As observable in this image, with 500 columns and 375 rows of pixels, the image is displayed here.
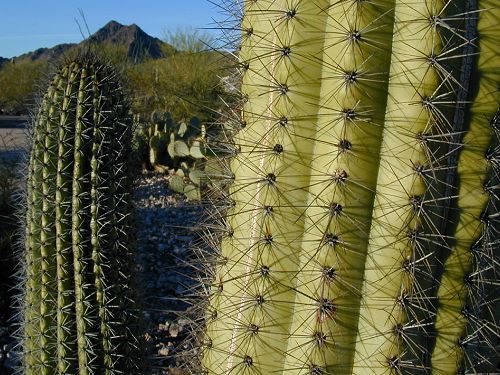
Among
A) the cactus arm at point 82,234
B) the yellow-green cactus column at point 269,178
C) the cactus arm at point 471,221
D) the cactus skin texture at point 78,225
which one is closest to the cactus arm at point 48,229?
the cactus skin texture at point 78,225

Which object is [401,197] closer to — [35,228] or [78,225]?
[78,225]

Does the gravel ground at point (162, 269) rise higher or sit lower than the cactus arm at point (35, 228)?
lower

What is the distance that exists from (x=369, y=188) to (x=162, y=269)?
4.71 m

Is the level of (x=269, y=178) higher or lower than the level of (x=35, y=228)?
higher

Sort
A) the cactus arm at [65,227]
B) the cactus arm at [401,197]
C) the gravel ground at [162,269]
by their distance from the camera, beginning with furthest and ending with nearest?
the gravel ground at [162,269], the cactus arm at [65,227], the cactus arm at [401,197]

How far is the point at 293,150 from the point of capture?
1690 millimetres

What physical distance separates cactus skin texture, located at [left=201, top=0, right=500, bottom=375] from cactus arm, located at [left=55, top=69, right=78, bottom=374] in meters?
1.47

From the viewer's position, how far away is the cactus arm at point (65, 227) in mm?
3029

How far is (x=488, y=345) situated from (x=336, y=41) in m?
0.90

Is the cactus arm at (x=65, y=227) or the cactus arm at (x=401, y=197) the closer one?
the cactus arm at (x=401, y=197)

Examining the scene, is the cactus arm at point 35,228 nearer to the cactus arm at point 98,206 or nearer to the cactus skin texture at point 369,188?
the cactus arm at point 98,206

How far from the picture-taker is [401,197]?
157cm

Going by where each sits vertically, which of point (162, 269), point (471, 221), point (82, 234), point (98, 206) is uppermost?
point (471, 221)

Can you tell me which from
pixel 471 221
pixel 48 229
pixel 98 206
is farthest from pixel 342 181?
pixel 48 229
